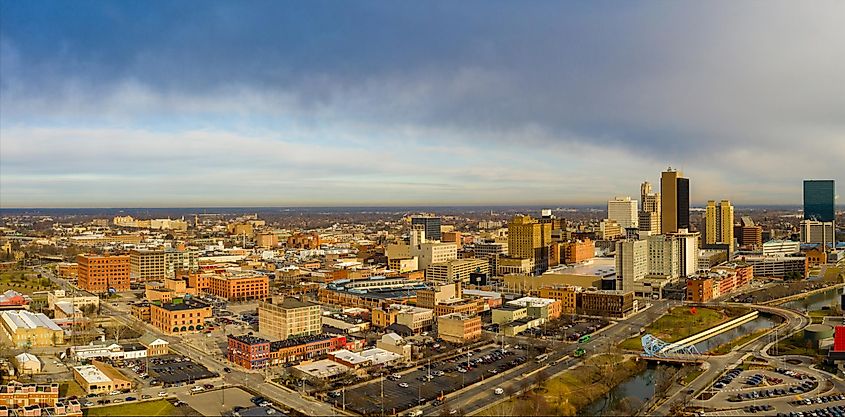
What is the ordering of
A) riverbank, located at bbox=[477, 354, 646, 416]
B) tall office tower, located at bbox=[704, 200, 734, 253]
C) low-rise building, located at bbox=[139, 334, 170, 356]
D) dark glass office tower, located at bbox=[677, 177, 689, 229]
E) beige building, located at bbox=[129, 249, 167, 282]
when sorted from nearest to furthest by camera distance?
riverbank, located at bbox=[477, 354, 646, 416]
low-rise building, located at bbox=[139, 334, 170, 356]
beige building, located at bbox=[129, 249, 167, 282]
tall office tower, located at bbox=[704, 200, 734, 253]
dark glass office tower, located at bbox=[677, 177, 689, 229]

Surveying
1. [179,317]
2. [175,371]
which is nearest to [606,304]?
[179,317]

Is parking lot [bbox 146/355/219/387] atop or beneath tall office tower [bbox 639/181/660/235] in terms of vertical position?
beneath

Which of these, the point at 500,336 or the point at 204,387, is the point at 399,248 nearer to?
the point at 500,336

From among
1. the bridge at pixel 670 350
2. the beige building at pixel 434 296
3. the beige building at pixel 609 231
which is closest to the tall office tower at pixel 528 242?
the beige building at pixel 434 296

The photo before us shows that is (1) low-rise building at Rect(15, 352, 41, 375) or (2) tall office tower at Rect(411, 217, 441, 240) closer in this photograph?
(1) low-rise building at Rect(15, 352, 41, 375)

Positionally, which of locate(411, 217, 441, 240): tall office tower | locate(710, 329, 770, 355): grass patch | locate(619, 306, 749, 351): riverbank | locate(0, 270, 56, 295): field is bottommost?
locate(710, 329, 770, 355): grass patch

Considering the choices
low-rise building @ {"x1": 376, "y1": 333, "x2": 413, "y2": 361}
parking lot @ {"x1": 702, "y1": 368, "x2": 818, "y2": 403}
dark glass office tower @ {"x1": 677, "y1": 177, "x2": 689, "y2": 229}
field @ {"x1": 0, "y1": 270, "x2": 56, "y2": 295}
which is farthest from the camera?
dark glass office tower @ {"x1": 677, "y1": 177, "x2": 689, "y2": 229}

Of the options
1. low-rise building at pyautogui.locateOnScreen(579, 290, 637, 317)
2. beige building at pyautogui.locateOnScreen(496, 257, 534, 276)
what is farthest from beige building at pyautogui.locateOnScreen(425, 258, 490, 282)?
low-rise building at pyautogui.locateOnScreen(579, 290, 637, 317)

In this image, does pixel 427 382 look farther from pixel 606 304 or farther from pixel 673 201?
pixel 673 201

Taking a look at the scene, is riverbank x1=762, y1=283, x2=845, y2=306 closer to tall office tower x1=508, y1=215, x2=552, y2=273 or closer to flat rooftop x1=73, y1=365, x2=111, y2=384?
tall office tower x1=508, y1=215, x2=552, y2=273
